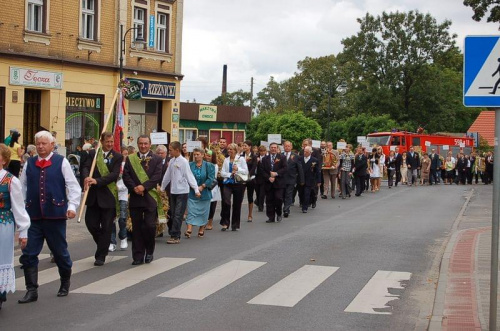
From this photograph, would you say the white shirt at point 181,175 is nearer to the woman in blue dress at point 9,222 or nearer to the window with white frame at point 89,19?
the woman in blue dress at point 9,222

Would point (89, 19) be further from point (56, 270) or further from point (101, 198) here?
point (56, 270)

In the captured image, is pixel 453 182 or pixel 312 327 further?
pixel 453 182

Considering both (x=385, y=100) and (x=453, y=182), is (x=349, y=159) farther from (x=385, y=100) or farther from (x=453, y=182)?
(x=385, y=100)

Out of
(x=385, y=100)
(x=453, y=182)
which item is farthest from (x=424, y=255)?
(x=385, y=100)

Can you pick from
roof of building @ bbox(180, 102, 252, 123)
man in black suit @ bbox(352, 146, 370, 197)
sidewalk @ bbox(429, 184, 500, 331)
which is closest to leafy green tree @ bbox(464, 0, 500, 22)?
man in black suit @ bbox(352, 146, 370, 197)

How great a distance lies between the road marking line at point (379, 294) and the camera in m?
→ 8.64

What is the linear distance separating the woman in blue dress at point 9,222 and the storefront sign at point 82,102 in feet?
73.3

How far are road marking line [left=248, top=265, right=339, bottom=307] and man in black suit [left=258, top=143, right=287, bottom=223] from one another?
709 cm

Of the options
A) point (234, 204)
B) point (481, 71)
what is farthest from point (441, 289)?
point (234, 204)

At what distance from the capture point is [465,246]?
1405 cm

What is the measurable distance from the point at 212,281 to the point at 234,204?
21.9ft

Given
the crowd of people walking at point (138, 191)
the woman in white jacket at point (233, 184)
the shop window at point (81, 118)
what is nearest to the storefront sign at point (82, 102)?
the shop window at point (81, 118)

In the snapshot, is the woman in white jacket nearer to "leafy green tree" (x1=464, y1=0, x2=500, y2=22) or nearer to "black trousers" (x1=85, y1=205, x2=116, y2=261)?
"black trousers" (x1=85, y1=205, x2=116, y2=261)

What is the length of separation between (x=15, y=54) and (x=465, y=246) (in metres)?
18.5
